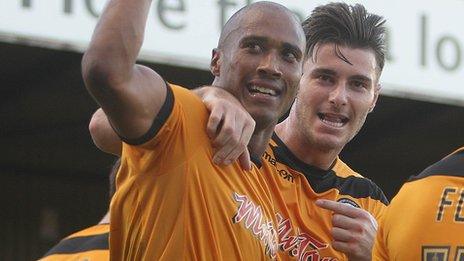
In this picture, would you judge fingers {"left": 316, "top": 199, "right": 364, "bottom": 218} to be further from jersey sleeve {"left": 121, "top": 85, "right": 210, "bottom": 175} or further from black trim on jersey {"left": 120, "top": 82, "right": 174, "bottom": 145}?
black trim on jersey {"left": 120, "top": 82, "right": 174, "bottom": 145}

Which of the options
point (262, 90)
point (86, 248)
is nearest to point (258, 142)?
point (262, 90)

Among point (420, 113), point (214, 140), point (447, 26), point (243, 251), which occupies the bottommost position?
point (420, 113)

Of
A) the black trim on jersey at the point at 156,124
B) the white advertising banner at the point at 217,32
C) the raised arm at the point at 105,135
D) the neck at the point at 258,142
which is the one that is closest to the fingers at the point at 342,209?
the neck at the point at 258,142

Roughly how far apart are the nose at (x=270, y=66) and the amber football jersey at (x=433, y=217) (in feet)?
1.99

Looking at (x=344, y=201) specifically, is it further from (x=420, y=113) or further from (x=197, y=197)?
(x=420, y=113)

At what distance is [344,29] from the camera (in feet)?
14.0

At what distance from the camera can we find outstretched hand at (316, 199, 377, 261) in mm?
3467

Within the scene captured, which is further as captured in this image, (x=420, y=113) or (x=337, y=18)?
(x=420, y=113)

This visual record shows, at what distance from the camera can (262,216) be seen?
10.1ft

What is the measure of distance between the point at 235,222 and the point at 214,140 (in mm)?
223

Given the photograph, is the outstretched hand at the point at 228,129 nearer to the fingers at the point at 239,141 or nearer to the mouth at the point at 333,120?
the fingers at the point at 239,141

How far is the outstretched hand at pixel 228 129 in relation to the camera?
114 inches

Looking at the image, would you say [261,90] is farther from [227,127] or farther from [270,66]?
[227,127]

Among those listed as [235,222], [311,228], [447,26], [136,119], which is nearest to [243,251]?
[235,222]
